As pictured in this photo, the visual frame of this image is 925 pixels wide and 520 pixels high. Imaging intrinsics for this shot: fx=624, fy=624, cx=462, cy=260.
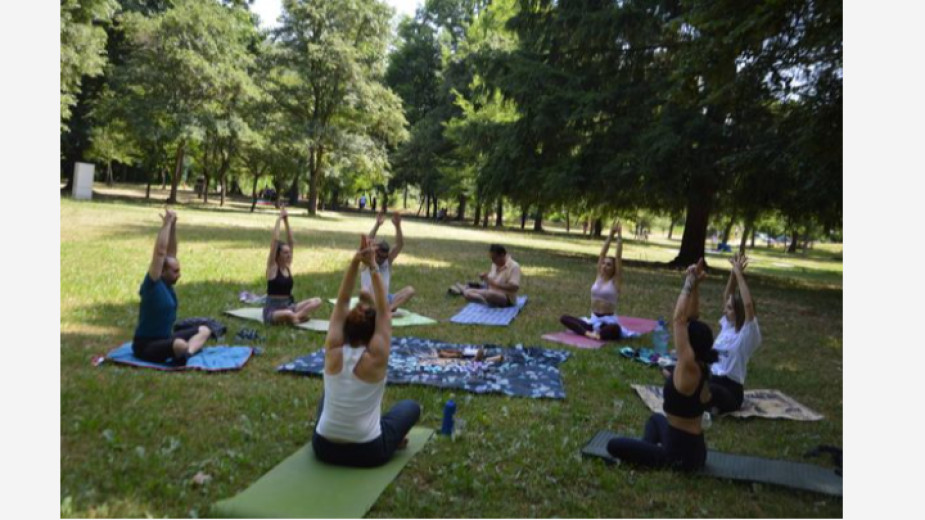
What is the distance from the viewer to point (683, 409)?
168 inches

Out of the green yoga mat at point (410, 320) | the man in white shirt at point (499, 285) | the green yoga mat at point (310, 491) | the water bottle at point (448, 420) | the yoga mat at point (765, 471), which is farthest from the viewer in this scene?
the man in white shirt at point (499, 285)

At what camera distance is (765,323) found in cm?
1100

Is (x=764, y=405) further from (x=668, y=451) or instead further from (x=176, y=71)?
(x=176, y=71)

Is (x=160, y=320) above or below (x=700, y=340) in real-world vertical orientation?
below

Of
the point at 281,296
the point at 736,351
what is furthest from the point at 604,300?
the point at 281,296

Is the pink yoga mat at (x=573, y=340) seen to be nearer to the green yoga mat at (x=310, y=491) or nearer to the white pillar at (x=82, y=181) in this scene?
the green yoga mat at (x=310, y=491)

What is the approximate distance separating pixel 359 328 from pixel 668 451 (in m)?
2.31

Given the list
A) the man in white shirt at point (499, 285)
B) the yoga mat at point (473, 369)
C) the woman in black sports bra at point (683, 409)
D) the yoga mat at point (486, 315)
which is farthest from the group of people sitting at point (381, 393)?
the man in white shirt at point (499, 285)

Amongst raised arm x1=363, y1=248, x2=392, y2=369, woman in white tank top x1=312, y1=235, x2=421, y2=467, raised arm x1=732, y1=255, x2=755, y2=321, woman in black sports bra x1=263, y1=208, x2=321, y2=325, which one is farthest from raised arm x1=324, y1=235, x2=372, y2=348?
woman in black sports bra x1=263, y1=208, x2=321, y2=325

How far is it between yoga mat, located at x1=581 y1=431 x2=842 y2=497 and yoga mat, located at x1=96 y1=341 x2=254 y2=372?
3660 mm

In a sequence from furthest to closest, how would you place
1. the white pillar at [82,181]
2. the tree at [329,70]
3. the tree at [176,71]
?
the tree at [329,70], the white pillar at [82,181], the tree at [176,71]

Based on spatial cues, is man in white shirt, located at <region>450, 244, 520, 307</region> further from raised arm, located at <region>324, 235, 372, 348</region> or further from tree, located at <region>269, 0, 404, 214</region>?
tree, located at <region>269, 0, 404, 214</region>

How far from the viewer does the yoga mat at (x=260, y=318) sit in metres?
8.22

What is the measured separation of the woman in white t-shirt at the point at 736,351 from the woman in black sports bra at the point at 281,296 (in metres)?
5.21
